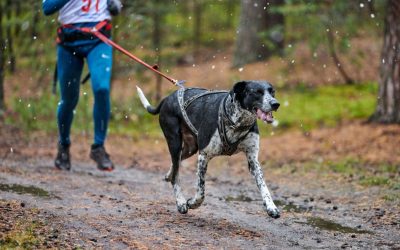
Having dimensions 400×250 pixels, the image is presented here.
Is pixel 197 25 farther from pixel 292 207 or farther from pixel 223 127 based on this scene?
pixel 223 127

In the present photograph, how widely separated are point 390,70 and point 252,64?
7153mm

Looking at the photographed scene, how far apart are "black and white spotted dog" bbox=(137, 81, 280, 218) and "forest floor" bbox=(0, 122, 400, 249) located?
40cm

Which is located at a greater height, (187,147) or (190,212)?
(187,147)

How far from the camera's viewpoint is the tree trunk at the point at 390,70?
35.5ft

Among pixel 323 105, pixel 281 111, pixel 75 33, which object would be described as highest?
pixel 75 33

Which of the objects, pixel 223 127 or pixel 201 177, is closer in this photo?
pixel 223 127

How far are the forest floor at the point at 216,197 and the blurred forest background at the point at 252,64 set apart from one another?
1.39 metres

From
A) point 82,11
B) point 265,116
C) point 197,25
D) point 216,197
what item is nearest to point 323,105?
point 216,197

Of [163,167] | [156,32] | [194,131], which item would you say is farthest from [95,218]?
[156,32]

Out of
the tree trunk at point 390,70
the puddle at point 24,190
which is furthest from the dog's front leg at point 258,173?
the tree trunk at point 390,70

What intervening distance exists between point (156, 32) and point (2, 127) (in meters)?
4.86

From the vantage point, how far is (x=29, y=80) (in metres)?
17.1

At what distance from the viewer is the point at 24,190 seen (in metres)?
6.92

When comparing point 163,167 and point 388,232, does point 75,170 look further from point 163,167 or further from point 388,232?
point 388,232
